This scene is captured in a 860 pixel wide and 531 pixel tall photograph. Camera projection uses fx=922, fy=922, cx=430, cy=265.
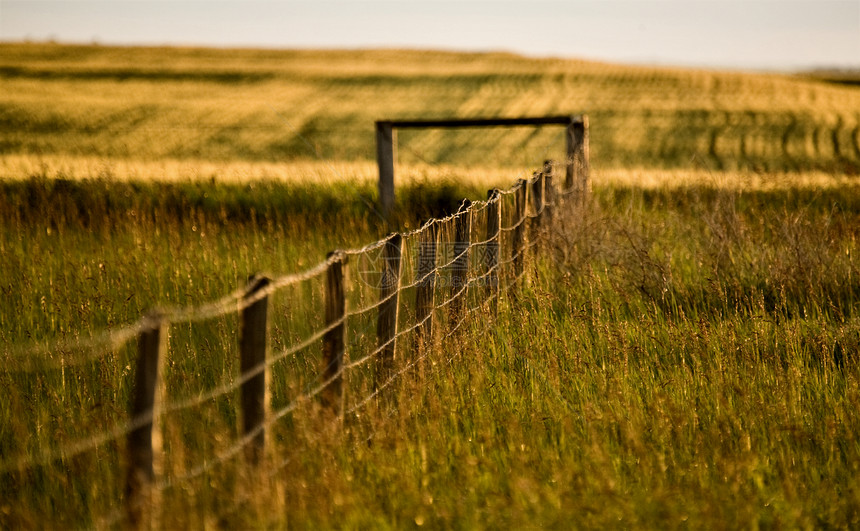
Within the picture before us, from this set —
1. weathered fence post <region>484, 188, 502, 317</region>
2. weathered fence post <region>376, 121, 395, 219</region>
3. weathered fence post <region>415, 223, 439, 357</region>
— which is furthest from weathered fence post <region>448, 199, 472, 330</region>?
weathered fence post <region>376, 121, 395, 219</region>

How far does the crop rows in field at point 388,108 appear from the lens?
27172 mm

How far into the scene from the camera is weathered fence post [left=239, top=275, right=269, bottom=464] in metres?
3.20

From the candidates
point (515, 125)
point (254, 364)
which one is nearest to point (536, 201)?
point (515, 125)

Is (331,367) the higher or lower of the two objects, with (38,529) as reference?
higher

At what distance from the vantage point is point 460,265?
603 centimetres

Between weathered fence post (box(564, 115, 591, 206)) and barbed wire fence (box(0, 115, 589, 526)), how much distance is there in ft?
6.10

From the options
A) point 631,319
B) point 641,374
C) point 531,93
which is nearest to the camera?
point 641,374

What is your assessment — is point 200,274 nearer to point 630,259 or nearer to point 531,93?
point 630,259

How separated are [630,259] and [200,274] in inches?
147

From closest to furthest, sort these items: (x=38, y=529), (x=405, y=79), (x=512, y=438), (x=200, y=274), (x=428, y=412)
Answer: (x=38, y=529) < (x=512, y=438) < (x=428, y=412) < (x=200, y=274) < (x=405, y=79)

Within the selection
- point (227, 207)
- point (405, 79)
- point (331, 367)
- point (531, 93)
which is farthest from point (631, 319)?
point (405, 79)

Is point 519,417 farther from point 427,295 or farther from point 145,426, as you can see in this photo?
point 145,426

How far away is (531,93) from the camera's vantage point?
4053 centimetres

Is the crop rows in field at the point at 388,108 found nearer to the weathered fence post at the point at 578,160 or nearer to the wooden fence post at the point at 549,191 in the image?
the weathered fence post at the point at 578,160
